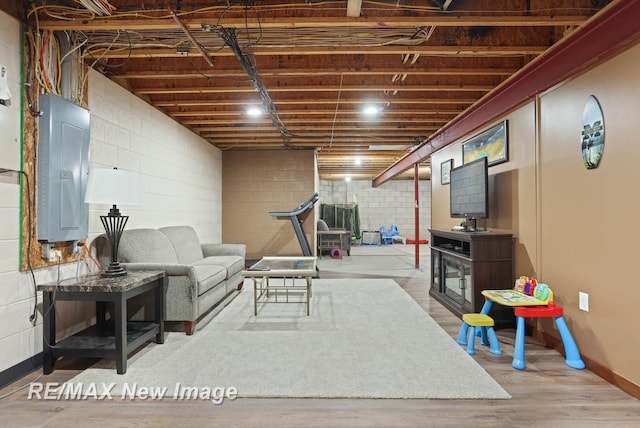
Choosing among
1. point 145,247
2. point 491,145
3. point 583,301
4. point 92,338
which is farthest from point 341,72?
point 92,338

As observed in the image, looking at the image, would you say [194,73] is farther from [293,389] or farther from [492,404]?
[492,404]

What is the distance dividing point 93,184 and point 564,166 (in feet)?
11.5

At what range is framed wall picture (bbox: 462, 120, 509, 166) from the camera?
3289 mm

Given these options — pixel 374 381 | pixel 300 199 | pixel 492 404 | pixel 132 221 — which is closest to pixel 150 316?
pixel 132 221

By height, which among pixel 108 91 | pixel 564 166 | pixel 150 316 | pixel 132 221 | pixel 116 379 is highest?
pixel 108 91

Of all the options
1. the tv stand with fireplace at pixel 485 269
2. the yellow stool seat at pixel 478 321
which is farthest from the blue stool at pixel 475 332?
the tv stand with fireplace at pixel 485 269

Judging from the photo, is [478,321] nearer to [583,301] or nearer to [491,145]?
[583,301]

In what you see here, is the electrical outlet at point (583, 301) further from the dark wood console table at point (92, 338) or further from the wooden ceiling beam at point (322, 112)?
the dark wood console table at point (92, 338)

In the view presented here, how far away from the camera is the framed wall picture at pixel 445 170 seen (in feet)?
15.9

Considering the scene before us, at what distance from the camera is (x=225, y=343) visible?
104 inches

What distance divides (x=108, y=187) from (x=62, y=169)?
471 mm

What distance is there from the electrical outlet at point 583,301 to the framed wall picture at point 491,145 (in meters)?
1.50

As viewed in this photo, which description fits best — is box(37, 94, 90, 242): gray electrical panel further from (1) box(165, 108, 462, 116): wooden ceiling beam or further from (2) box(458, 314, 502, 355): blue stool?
(2) box(458, 314, 502, 355): blue stool

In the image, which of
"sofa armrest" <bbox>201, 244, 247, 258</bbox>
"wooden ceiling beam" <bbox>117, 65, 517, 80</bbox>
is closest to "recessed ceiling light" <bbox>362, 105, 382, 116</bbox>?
"wooden ceiling beam" <bbox>117, 65, 517, 80</bbox>
